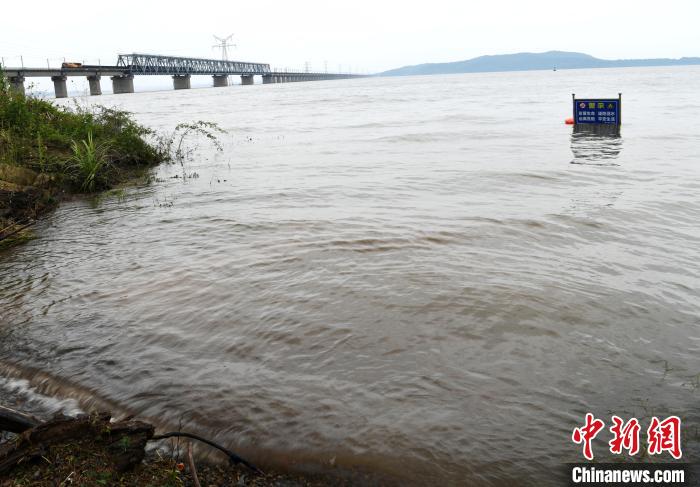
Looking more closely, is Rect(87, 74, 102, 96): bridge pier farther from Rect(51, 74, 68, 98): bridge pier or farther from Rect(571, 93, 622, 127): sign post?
Rect(571, 93, 622, 127): sign post

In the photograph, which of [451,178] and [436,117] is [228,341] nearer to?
[451,178]

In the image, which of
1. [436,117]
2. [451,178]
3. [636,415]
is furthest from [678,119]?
[636,415]

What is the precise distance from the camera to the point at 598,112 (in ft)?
85.3

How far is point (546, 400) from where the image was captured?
4445 millimetres

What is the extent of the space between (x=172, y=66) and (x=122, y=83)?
984 inches

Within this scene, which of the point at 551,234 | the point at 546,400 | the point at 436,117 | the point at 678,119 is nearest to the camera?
the point at 546,400

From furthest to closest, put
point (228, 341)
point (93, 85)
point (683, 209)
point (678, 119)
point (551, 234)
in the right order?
point (93, 85) → point (678, 119) → point (683, 209) → point (551, 234) → point (228, 341)

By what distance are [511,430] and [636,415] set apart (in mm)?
1027

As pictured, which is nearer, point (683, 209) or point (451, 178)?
point (683, 209)

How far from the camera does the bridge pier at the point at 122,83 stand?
11494 cm

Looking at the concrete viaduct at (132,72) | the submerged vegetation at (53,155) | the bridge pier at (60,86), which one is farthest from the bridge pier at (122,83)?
the submerged vegetation at (53,155)

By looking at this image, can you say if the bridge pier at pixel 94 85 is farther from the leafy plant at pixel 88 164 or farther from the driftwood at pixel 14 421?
the driftwood at pixel 14 421

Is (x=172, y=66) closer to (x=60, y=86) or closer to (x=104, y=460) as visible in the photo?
(x=60, y=86)

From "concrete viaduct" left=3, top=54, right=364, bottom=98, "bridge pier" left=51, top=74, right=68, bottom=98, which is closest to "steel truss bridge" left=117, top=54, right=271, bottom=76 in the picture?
"concrete viaduct" left=3, top=54, right=364, bottom=98
